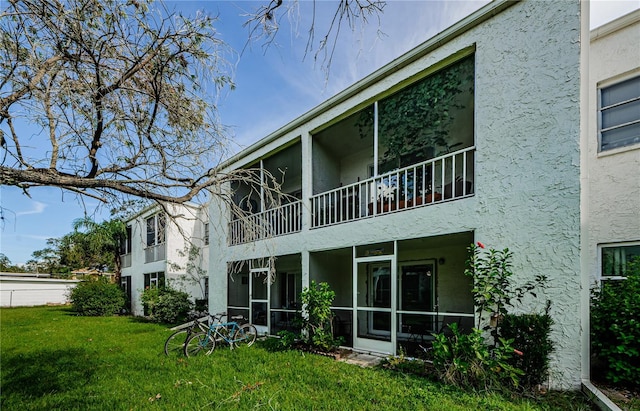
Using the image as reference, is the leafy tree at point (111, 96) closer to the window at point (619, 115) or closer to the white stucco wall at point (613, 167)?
the white stucco wall at point (613, 167)

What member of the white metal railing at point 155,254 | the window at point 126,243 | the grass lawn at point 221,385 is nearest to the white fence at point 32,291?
the window at point 126,243

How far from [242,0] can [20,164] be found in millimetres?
3131

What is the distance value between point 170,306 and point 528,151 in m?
15.6

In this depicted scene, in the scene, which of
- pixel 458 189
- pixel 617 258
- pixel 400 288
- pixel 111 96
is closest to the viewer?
pixel 111 96

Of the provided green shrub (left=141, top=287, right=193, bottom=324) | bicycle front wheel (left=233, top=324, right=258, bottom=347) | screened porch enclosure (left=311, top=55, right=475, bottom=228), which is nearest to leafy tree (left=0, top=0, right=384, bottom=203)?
screened porch enclosure (left=311, top=55, right=475, bottom=228)

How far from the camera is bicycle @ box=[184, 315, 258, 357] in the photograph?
8.17 m

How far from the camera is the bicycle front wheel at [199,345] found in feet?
26.5

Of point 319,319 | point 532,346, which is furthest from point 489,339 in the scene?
point 319,319

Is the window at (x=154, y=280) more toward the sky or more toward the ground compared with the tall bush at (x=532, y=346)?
more toward the ground

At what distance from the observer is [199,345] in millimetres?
8195

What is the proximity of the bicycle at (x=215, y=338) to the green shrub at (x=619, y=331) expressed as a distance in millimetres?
7749

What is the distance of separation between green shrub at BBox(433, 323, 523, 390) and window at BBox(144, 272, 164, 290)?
687 inches

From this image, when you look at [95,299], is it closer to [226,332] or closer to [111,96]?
[226,332]

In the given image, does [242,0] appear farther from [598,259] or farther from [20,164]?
[598,259]
